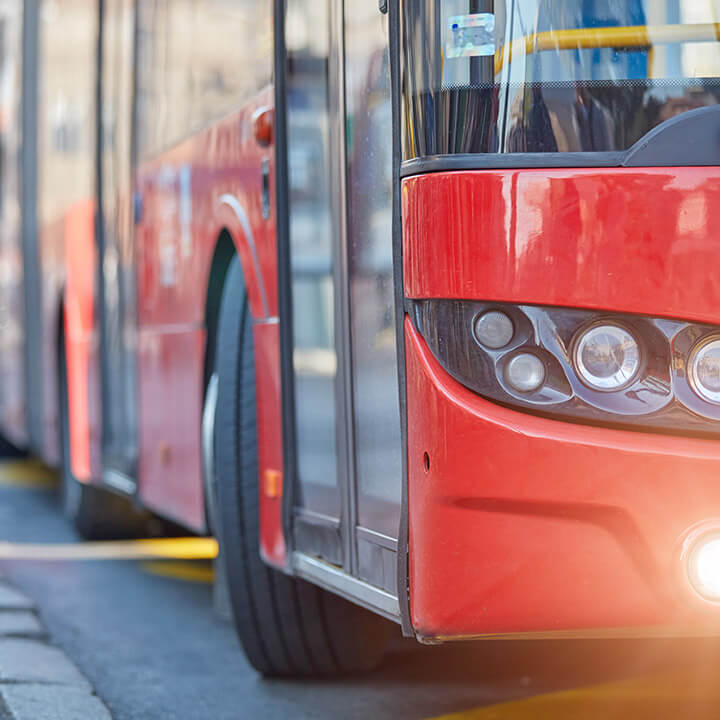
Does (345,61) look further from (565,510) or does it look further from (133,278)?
(133,278)

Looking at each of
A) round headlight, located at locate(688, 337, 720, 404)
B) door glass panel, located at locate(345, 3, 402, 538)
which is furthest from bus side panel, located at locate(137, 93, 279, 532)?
round headlight, located at locate(688, 337, 720, 404)

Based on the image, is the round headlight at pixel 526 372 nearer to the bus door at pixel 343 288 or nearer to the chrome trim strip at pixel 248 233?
the bus door at pixel 343 288

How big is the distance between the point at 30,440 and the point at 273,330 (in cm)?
591

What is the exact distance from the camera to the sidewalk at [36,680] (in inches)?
173

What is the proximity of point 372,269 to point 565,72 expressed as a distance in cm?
74

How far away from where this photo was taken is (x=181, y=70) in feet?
18.7

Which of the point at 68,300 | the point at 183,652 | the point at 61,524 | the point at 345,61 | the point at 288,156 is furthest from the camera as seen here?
the point at 61,524

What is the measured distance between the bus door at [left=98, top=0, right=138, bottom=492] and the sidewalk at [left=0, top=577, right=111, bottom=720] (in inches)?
39.0

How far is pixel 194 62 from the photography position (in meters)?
5.48

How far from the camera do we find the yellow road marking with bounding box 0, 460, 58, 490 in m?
11.9

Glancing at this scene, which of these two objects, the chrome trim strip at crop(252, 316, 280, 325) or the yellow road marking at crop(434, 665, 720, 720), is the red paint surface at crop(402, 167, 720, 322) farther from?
the yellow road marking at crop(434, 665, 720, 720)

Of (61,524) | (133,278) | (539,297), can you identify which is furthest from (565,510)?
(61,524)

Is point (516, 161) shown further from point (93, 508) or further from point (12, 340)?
point (12, 340)

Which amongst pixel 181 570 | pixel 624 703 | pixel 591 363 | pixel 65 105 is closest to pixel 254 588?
pixel 624 703
